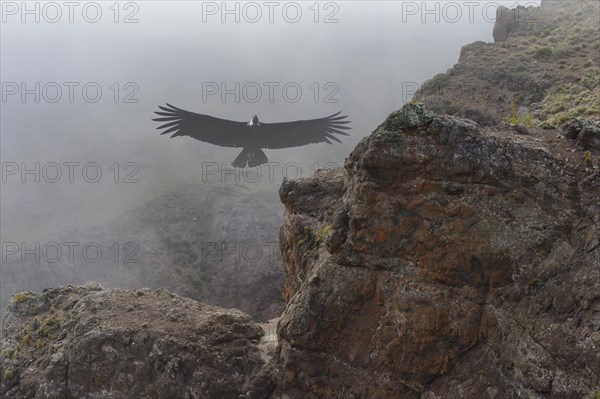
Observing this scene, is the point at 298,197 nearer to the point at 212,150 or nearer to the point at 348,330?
the point at 348,330

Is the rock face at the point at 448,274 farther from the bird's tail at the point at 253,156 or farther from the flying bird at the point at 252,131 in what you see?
the bird's tail at the point at 253,156

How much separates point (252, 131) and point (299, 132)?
2.04 m

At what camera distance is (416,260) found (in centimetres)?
1054

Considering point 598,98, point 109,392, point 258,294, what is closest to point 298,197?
point 109,392

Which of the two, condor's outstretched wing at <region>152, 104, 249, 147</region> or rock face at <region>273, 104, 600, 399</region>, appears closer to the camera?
rock face at <region>273, 104, 600, 399</region>

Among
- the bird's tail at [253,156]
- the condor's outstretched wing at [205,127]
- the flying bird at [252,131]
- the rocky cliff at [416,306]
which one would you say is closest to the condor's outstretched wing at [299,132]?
the flying bird at [252,131]

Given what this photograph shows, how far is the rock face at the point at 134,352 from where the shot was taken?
11883 millimetres

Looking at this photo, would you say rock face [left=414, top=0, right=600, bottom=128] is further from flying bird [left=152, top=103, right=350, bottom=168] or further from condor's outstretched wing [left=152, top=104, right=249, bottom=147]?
condor's outstretched wing [left=152, top=104, right=249, bottom=147]

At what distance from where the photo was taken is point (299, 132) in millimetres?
26281

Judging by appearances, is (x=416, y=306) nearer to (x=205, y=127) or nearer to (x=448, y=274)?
(x=448, y=274)

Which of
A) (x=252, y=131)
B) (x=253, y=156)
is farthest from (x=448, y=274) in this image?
(x=253, y=156)

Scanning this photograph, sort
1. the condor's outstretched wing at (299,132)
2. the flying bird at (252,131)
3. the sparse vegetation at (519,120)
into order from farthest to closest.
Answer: the condor's outstretched wing at (299,132)
the flying bird at (252,131)
the sparse vegetation at (519,120)

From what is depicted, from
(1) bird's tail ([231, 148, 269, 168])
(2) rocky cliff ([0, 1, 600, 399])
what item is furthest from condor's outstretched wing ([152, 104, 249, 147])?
(2) rocky cliff ([0, 1, 600, 399])

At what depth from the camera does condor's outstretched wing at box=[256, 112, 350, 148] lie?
25.8 metres
